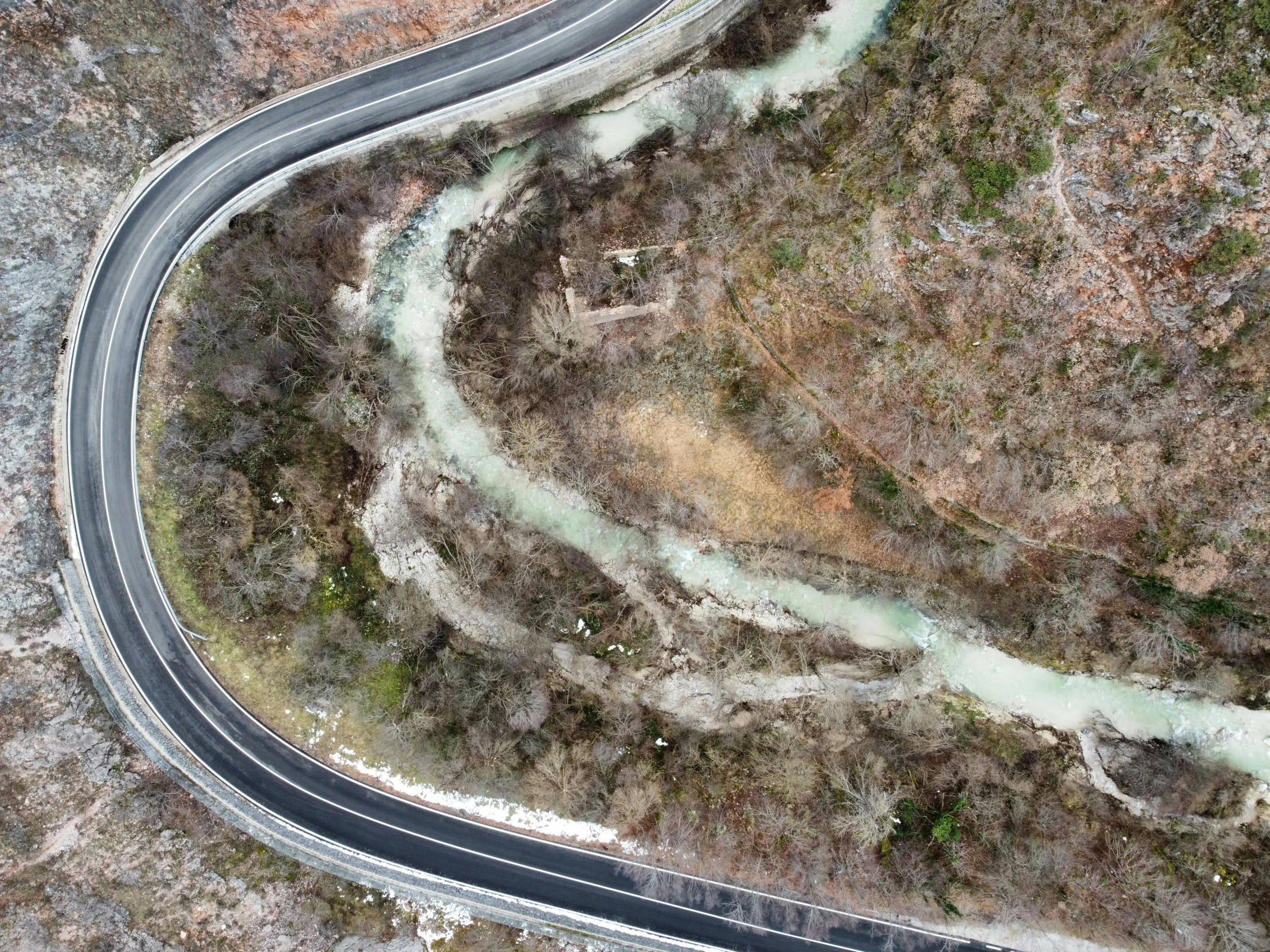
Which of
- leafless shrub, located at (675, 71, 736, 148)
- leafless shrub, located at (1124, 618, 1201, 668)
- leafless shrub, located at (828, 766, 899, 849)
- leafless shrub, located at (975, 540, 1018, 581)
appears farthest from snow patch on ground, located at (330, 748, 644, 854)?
leafless shrub, located at (675, 71, 736, 148)

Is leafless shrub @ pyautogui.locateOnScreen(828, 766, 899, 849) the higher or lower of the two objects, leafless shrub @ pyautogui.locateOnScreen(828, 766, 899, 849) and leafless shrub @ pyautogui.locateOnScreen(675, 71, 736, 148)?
the lower

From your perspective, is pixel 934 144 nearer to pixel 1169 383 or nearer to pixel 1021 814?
pixel 1169 383

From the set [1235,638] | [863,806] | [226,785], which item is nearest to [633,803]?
[863,806]

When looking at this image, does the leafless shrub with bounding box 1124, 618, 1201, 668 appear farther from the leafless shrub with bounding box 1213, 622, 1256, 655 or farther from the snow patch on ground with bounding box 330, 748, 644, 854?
the snow patch on ground with bounding box 330, 748, 644, 854

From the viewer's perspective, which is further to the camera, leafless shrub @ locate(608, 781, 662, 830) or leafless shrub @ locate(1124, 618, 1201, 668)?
leafless shrub @ locate(608, 781, 662, 830)

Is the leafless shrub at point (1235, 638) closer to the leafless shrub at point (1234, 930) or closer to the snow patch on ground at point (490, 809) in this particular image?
the leafless shrub at point (1234, 930)

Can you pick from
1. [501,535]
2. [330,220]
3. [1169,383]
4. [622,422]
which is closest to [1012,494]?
[1169,383]
